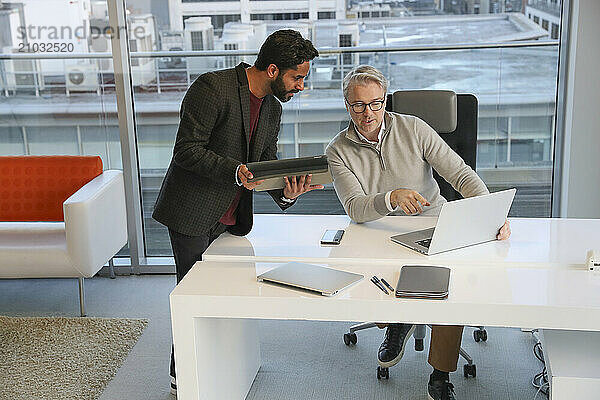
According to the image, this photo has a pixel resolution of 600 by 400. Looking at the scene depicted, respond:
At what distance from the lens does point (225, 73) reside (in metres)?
2.65

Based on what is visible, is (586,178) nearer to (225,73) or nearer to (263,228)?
(263,228)

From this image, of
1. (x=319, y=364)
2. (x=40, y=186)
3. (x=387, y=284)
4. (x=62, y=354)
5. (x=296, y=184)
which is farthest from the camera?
(x=40, y=186)

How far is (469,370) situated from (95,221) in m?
1.93

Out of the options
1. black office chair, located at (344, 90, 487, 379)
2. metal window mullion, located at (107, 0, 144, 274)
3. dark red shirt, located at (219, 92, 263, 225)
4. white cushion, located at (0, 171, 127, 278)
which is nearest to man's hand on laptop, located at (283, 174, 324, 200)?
dark red shirt, located at (219, 92, 263, 225)

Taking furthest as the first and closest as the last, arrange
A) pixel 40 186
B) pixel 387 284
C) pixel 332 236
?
pixel 40 186
pixel 332 236
pixel 387 284

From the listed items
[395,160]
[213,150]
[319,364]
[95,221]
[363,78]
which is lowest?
[319,364]

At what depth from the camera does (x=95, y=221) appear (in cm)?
371

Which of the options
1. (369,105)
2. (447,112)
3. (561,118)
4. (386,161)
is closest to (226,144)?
(369,105)

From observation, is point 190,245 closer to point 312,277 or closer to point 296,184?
point 296,184

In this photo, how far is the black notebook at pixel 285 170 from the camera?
248 centimetres

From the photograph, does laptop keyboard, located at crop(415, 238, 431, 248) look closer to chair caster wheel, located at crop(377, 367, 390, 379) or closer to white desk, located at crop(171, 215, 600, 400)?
white desk, located at crop(171, 215, 600, 400)

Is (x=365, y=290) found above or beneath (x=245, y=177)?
beneath

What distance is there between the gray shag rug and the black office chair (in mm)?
1371

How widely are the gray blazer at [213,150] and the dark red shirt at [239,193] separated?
19 millimetres
